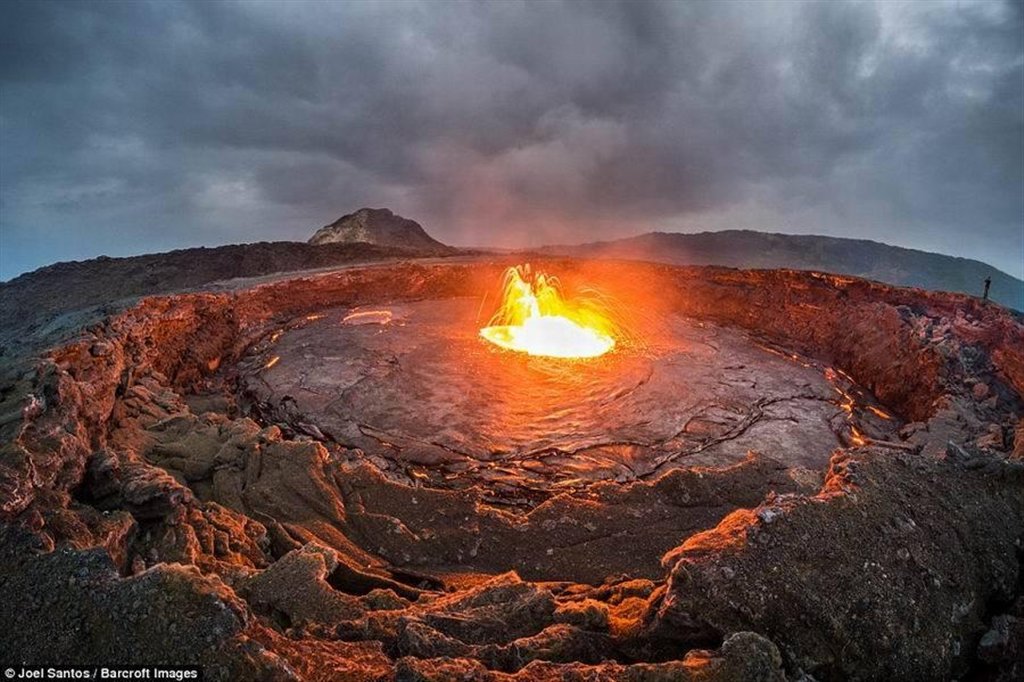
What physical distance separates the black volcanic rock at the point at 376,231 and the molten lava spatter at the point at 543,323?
65.8ft

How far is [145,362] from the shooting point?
356 inches

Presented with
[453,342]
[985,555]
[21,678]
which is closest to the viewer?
[21,678]

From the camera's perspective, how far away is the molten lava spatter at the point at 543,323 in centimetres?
1210

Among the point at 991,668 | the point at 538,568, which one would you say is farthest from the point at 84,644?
the point at 991,668

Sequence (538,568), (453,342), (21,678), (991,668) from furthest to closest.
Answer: (453,342) < (538,568) < (991,668) < (21,678)

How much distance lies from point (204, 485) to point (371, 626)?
341 centimetres

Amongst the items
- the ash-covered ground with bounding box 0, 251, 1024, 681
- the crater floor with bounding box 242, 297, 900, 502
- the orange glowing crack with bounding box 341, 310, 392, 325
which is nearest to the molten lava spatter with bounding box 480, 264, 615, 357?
the crater floor with bounding box 242, 297, 900, 502

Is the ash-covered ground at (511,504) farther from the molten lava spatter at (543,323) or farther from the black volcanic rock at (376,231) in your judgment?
the black volcanic rock at (376,231)

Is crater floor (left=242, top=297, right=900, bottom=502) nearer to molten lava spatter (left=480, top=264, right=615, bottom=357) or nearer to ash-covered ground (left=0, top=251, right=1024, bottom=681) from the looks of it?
ash-covered ground (left=0, top=251, right=1024, bottom=681)

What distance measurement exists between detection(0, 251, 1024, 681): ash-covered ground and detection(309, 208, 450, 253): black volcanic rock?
83.4 feet

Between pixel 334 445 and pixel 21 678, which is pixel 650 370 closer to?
pixel 334 445

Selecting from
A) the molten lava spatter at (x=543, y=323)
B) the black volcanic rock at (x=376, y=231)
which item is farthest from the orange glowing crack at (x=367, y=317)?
the black volcanic rock at (x=376, y=231)

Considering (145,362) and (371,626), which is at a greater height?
(145,362)

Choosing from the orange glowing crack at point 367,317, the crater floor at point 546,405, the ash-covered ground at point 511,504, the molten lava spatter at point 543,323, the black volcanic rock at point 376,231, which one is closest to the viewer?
the ash-covered ground at point 511,504
